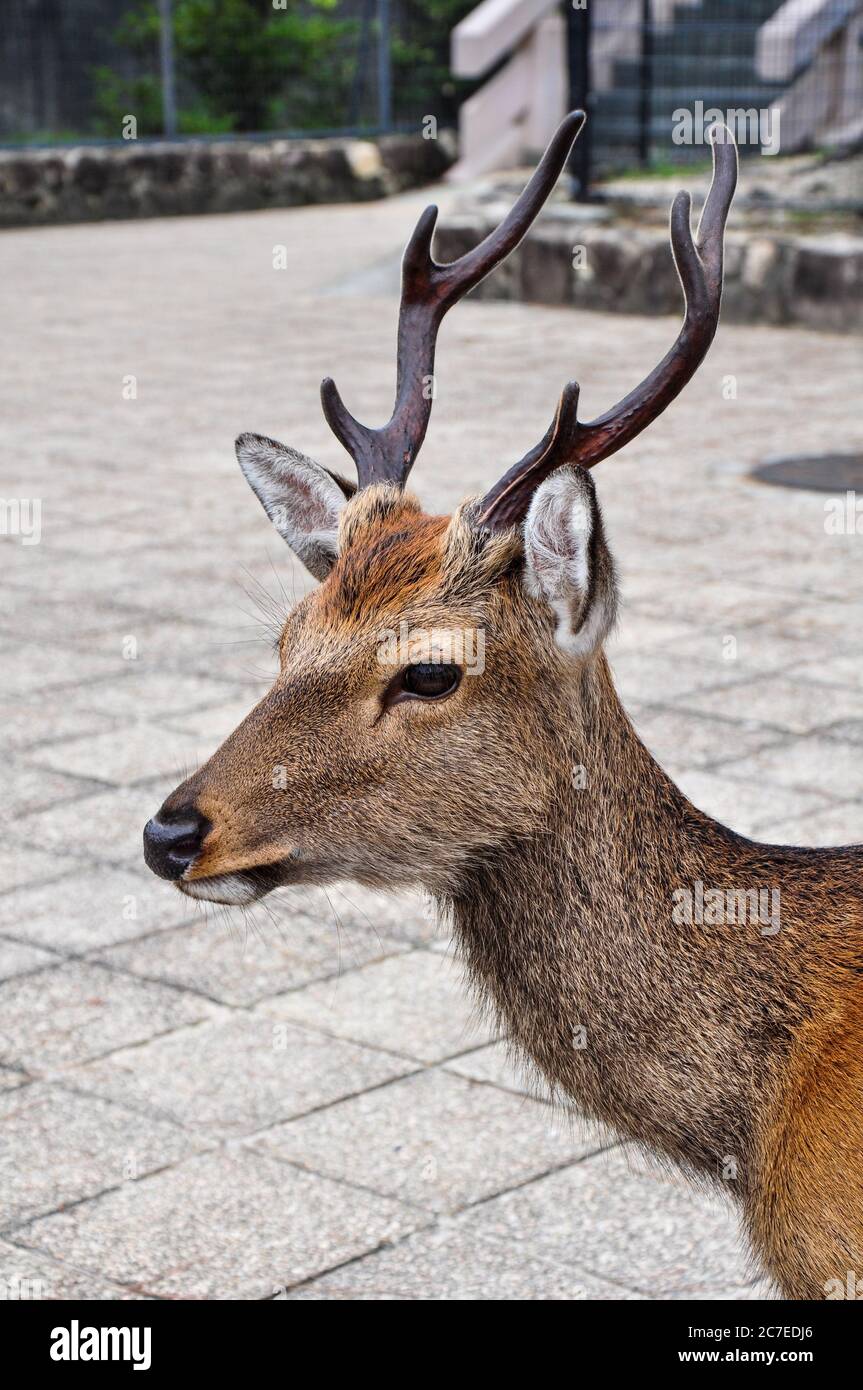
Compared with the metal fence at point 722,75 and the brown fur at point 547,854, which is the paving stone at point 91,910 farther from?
the metal fence at point 722,75

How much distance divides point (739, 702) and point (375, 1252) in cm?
313

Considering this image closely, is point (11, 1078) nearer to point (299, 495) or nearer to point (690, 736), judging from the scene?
point (299, 495)

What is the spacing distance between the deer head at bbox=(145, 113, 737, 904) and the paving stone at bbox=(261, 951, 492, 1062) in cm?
123

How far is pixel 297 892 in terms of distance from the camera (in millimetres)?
4070

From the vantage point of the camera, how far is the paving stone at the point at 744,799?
16.8ft

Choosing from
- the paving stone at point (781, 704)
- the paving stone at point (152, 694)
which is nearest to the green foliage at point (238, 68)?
the paving stone at point (152, 694)

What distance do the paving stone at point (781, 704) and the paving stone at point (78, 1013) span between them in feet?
7.75

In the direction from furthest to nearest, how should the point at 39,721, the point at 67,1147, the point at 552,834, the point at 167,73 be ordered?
1. the point at 167,73
2. the point at 39,721
3. the point at 67,1147
4. the point at 552,834

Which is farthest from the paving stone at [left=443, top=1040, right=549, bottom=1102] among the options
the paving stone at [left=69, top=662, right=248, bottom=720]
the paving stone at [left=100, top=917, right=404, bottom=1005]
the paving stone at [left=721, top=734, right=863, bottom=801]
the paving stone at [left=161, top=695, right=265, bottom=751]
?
the paving stone at [left=69, top=662, right=248, bottom=720]

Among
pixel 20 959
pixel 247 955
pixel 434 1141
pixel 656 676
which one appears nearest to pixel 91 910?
pixel 20 959

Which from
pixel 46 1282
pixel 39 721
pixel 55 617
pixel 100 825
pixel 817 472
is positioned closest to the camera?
pixel 46 1282

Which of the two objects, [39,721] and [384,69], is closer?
[39,721]

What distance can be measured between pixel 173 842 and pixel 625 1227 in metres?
1.27

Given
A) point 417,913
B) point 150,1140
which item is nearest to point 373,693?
point 150,1140
